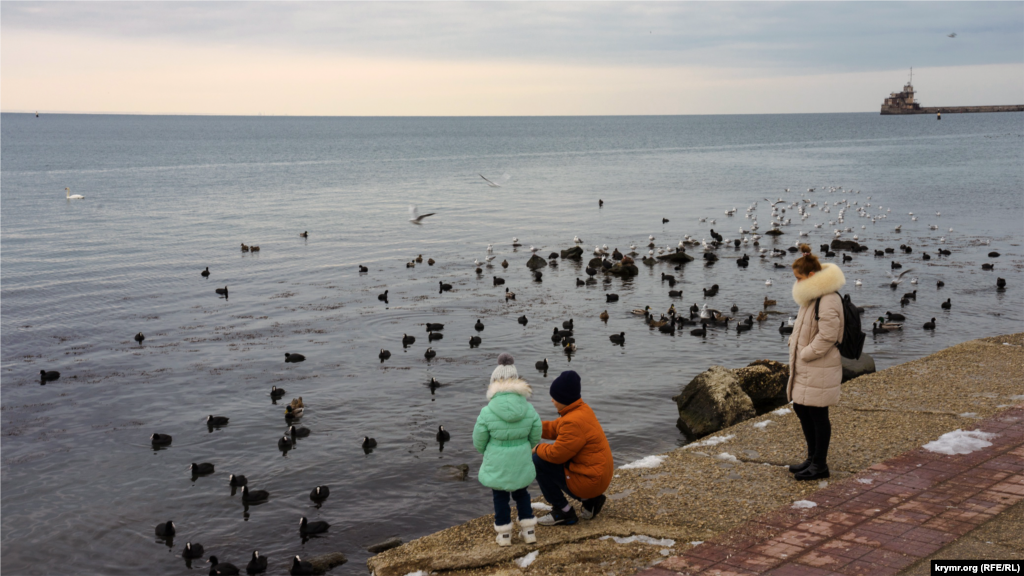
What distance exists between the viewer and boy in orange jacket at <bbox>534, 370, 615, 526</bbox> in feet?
25.7

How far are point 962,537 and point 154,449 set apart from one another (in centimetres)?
1400

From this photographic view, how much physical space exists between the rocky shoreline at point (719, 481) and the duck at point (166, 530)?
490 cm

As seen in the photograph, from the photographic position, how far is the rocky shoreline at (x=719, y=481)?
25.0 ft

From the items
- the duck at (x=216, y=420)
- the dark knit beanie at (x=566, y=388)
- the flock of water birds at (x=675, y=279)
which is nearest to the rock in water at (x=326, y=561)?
the flock of water birds at (x=675, y=279)

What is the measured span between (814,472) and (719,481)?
1.09 meters

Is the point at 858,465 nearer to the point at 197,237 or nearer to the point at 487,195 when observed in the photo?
the point at 197,237

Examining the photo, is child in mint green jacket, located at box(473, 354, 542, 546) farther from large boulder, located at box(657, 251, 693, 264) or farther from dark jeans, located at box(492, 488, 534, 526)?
large boulder, located at box(657, 251, 693, 264)

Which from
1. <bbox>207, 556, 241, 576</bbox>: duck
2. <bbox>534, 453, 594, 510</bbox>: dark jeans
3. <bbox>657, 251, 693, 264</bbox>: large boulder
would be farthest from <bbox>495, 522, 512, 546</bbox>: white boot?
<bbox>657, 251, 693, 264</bbox>: large boulder

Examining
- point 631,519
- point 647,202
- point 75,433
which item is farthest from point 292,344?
point 647,202

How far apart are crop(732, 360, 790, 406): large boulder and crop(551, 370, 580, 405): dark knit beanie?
872cm

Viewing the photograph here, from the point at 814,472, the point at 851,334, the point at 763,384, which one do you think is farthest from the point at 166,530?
the point at 763,384

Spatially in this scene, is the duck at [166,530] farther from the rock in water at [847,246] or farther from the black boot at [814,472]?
the rock in water at [847,246]

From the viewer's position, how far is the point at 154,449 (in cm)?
1514

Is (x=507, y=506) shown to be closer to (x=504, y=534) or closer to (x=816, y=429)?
(x=504, y=534)
